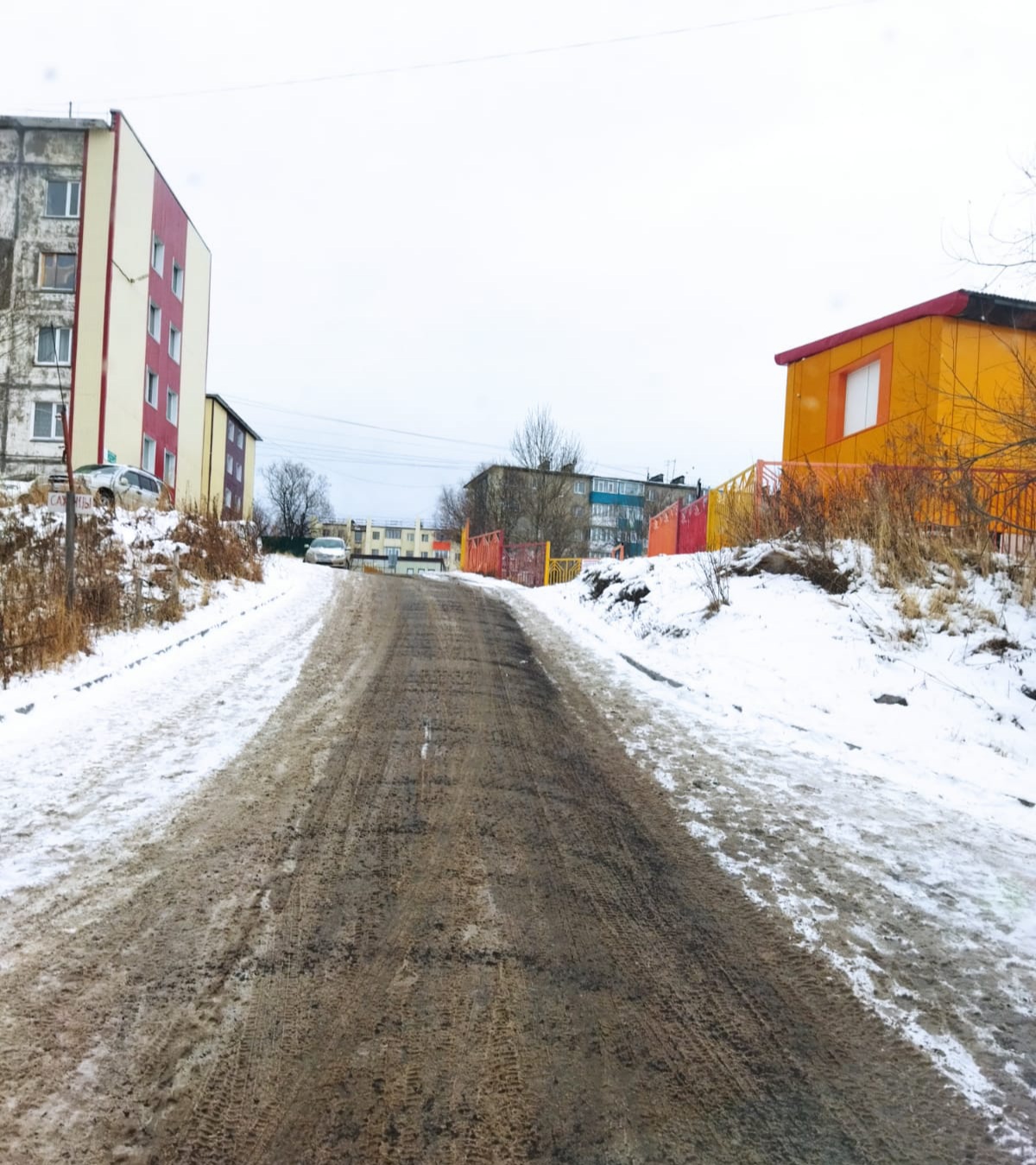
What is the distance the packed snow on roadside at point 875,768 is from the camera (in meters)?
3.08

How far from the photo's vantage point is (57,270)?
1117 inches

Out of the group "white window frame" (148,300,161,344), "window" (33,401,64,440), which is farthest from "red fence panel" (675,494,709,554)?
"white window frame" (148,300,161,344)

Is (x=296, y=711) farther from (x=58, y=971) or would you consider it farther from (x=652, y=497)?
(x=652, y=497)

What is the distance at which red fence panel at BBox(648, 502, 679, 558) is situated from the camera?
17.2m

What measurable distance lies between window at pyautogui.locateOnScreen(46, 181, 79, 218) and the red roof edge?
24.8 m

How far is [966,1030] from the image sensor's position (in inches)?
110

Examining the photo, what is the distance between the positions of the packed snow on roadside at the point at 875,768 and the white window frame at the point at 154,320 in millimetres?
26488

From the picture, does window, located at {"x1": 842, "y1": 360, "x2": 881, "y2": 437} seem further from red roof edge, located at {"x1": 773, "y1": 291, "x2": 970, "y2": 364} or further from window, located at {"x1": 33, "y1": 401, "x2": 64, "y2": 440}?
window, located at {"x1": 33, "y1": 401, "x2": 64, "y2": 440}

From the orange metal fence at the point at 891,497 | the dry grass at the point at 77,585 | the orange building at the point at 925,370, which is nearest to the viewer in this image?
the dry grass at the point at 77,585

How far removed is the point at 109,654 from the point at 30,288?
2548 centimetres

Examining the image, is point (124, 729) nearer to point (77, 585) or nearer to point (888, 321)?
point (77, 585)

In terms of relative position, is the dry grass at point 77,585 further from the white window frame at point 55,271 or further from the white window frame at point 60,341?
the white window frame at point 55,271

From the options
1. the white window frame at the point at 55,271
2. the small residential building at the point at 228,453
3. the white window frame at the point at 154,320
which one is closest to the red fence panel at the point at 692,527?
the white window frame at the point at 55,271

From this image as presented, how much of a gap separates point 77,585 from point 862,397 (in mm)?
15062
